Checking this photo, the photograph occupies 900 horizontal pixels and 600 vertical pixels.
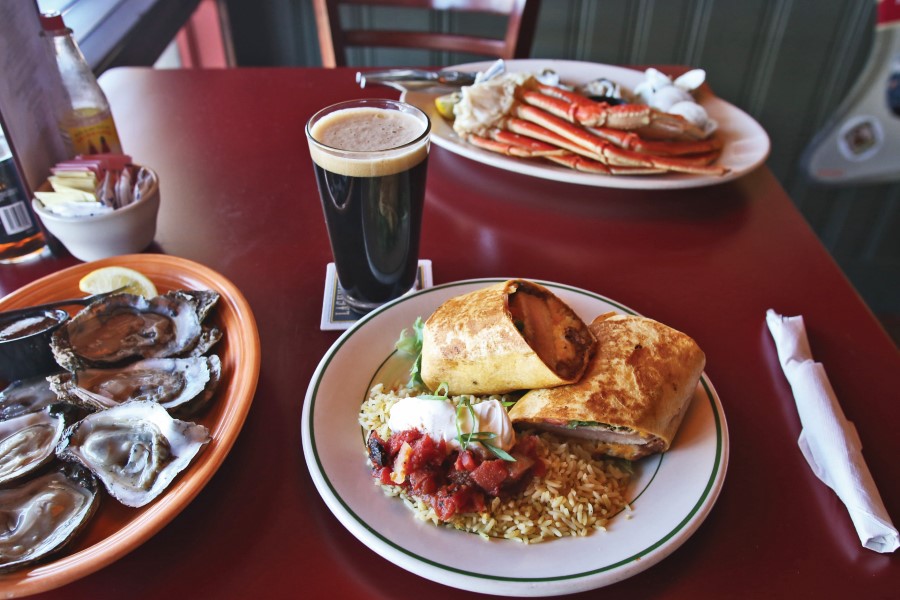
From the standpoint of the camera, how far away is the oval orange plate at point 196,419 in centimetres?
68

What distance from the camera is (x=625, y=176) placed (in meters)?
1.50

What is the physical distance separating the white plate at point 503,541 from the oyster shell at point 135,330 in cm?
24

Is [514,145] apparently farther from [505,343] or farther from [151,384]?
[151,384]

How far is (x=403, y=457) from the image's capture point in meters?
0.81

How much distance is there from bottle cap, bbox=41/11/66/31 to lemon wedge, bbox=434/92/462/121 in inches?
35.6

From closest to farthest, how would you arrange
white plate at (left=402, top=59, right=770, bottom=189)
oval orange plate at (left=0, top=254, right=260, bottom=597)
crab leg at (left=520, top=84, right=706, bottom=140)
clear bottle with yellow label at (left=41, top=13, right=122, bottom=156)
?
oval orange plate at (left=0, top=254, right=260, bottom=597), clear bottle with yellow label at (left=41, top=13, right=122, bottom=156), white plate at (left=402, top=59, right=770, bottom=189), crab leg at (left=520, top=84, right=706, bottom=140)

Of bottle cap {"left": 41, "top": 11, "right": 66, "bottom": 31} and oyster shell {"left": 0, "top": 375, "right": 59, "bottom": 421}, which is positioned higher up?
bottle cap {"left": 41, "top": 11, "right": 66, "bottom": 31}

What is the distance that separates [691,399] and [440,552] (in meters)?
0.43

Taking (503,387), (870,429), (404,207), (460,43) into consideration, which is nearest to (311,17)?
(460,43)

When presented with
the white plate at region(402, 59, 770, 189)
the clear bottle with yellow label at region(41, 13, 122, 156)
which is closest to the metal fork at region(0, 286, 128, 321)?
the clear bottle with yellow label at region(41, 13, 122, 156)

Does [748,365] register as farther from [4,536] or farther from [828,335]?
[4,536]

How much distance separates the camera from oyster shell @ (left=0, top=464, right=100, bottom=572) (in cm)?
70

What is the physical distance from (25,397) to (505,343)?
0.70m

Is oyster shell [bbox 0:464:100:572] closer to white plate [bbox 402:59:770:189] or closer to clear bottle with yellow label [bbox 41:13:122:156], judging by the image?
clear bottle with yellow label [bbox 41:13:122:156]
